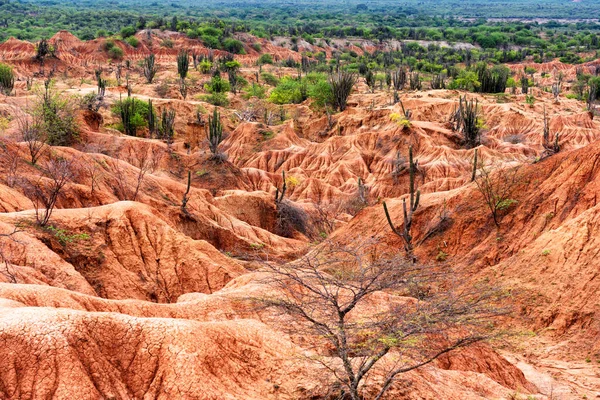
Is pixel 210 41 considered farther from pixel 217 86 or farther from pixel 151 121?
pixel 151 121

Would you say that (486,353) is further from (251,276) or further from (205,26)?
(205,26)

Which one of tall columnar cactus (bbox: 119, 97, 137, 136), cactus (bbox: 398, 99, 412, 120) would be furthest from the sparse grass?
cactus (bbox: 398, 99, 412, 120)

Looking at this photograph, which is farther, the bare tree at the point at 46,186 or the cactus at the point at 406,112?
the cactus at the point at 406,112

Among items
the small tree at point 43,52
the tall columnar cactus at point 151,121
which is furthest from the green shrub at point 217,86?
the small tree at point 43,52

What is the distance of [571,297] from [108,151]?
1401 inches

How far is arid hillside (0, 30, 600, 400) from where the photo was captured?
1402cm

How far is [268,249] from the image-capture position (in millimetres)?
37812

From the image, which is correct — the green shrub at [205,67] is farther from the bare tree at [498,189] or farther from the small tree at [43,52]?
the bare tree at [498,189]

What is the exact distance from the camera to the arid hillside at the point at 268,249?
14.0 meters

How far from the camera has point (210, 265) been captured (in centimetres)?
2623

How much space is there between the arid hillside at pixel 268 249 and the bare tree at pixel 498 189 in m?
0.10

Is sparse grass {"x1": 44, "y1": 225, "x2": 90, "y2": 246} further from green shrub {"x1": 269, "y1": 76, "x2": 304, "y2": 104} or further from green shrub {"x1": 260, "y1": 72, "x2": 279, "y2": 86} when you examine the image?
green shrub {"x1": 260, "y1": 72, "x2": 279, "y2": 86}

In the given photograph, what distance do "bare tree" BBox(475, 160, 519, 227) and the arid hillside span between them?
0.33 feet

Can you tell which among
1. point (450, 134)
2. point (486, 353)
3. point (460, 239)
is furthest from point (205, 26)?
point (486, 353)
